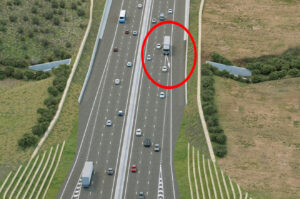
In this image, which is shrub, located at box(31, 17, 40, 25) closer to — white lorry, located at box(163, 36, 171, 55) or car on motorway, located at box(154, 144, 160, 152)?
white lorry, located at box(163, 36, 171, 55)

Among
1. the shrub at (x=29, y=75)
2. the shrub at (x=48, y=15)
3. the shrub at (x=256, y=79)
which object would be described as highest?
the shrub at (x=48, y=15)

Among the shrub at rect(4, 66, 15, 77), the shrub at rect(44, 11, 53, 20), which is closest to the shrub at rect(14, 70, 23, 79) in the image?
the shrub at rect(4, 66, 15, 77)

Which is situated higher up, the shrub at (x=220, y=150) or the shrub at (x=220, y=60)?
the shrub at (x=220, y=60)

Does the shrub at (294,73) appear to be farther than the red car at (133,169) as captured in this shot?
Yes

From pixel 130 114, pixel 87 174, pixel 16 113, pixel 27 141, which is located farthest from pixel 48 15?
pixel 87 174

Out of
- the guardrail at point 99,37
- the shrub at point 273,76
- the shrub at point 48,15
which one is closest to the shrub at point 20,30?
the shrub at point 48,15

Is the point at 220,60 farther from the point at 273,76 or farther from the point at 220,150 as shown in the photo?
the point at 220,150

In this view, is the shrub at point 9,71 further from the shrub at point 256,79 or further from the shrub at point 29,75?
the shrub at point 256,79
